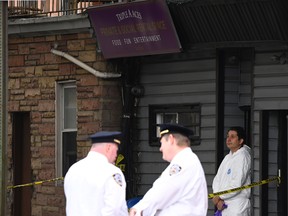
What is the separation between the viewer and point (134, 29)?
52.0 feet

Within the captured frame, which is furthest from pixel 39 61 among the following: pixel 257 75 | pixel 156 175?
pixel 257 75

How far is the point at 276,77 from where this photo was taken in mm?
14586

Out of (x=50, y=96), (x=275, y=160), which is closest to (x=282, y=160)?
(x=275, y=160)

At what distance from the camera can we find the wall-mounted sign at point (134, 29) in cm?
1534

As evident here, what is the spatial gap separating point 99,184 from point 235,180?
16.9 feet

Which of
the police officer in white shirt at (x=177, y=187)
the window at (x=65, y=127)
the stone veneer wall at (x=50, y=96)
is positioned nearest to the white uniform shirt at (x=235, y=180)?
the stone veneer wall at (x=50, y=96)

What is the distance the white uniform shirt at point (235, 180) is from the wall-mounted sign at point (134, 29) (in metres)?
2.02

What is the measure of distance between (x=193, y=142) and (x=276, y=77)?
Answer: 6.77 feet

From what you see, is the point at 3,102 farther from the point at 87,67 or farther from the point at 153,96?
the point at 153,96

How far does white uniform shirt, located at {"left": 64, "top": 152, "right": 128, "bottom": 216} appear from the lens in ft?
31.2

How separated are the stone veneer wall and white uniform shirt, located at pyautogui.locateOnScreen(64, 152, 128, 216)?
6.68 metres

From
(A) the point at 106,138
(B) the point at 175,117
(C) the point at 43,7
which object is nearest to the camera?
(A) the point at 106,138

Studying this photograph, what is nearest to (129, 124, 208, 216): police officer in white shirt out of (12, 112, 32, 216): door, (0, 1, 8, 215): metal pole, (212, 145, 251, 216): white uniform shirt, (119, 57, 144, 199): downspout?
(0, 1, 8, 215): metal pole

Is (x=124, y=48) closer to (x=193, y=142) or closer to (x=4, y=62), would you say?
(x=193, y=142)
